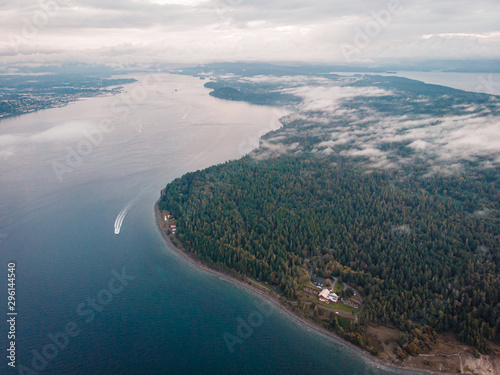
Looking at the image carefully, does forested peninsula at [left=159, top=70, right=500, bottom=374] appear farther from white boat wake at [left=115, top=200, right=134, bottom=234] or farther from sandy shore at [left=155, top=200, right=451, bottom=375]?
white boat wake at [left=115, top=200, right=134, bottom=234]

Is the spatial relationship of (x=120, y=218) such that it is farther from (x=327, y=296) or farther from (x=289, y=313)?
(x=327, y=296)

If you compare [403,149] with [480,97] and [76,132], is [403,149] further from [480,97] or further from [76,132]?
[76,132]

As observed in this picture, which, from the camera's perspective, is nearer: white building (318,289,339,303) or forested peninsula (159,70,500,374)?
forested peninsula (159,70,500,374)

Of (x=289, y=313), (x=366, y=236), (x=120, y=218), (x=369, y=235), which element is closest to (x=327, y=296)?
(x=289, y=313)

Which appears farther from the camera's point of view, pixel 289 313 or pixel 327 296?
pixel 327 296

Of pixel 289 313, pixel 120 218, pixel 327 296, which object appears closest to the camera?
pixel 289 313

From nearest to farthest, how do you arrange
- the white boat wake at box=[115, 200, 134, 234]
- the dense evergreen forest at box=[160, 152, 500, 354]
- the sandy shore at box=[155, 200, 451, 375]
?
the sandy shore at box=[155, 200, 451, 375]
the dense evergreen forest at box=[160, 152, 500, 354]
the white boat wake at box=[115, 200, 134, 234]

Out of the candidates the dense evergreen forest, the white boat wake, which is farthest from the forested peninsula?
the white boat wake

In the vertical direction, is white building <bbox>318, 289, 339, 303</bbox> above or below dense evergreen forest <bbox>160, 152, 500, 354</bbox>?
below

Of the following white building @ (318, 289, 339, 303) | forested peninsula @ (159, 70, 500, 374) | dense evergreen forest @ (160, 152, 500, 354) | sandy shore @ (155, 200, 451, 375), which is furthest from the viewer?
white building @ (318, 289, 339, 303)
